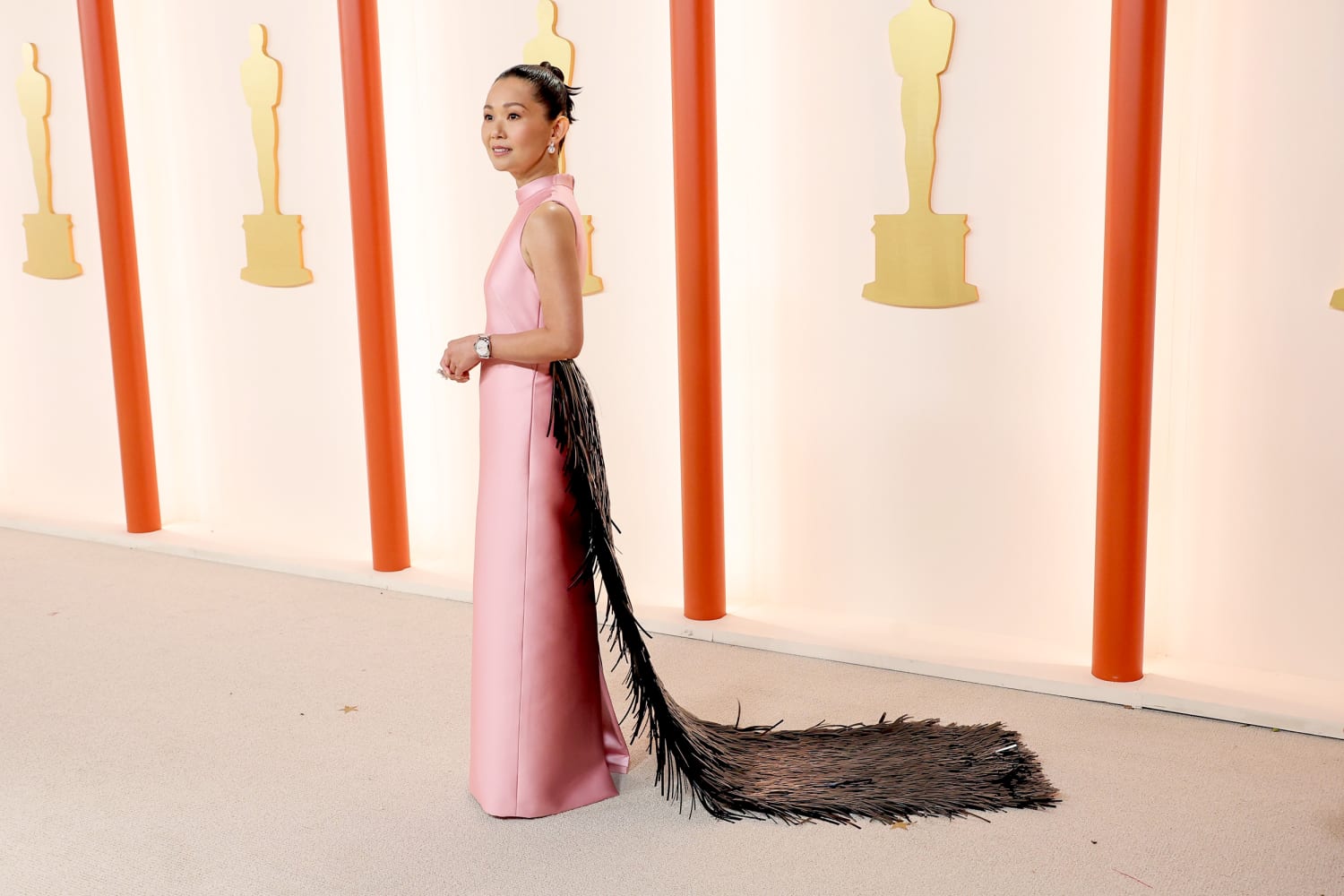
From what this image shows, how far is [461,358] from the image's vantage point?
2525 mm

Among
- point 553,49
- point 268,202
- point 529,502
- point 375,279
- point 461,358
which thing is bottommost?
point 529,502

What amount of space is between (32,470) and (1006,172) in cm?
428

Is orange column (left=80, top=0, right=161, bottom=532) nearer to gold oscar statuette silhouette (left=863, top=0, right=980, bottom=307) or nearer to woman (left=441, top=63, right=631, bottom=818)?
woman (left=441, top=63, right=631, bottom=818)

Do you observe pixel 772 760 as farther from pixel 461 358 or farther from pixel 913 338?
pixel 913 338

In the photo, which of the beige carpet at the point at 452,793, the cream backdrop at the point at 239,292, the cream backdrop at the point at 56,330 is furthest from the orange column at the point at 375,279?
the cream backdrop at the point at 56,330

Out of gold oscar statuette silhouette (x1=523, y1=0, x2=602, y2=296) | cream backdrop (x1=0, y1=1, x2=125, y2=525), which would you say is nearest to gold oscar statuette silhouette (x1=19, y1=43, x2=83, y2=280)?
cream backdrop (x1=0, y1=1, x2=125, y2=525)

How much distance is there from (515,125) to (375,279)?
185 centimetres

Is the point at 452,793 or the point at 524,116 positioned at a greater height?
the point at 524,116

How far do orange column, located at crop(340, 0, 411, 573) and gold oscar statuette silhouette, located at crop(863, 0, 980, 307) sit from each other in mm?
1657

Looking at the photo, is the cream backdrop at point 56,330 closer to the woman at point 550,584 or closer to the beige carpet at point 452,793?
the beige carpet at point 452,793

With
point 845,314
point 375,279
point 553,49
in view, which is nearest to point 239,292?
point 375,279

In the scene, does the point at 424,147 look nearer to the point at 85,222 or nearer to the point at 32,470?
the point at 85,222

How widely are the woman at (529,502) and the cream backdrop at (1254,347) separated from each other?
157 centimetres

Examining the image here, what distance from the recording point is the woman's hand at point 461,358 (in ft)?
8.24
